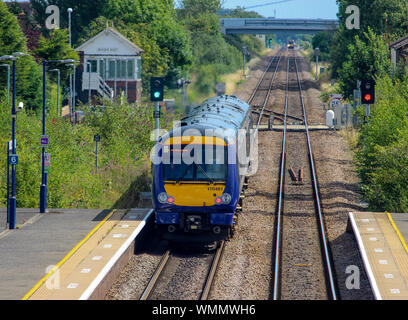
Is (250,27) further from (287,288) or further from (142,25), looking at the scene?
(287,288)

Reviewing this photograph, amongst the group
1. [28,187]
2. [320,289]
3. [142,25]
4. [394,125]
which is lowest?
[320,289]

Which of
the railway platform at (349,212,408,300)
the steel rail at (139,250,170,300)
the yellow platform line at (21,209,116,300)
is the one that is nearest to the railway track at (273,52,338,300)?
the railway platform at (349,212,408,300)

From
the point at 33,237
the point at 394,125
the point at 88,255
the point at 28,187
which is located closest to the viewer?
the point at 88,255

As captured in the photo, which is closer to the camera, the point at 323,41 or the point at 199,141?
the point at 199,141

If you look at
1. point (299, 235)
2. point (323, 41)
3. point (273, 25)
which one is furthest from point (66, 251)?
point (273, 25)

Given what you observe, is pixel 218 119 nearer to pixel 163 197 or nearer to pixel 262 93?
pixel 163 197

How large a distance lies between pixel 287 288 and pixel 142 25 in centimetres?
4839

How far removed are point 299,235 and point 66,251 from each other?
711 cm

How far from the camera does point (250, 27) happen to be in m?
101

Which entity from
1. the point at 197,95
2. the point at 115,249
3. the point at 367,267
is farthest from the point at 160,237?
the point at 197,95

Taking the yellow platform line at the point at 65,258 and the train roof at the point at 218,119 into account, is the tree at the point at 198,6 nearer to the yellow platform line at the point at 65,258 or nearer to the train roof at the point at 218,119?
the train roof at the point at 218,119

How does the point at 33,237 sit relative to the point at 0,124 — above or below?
below

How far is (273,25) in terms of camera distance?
346 feet

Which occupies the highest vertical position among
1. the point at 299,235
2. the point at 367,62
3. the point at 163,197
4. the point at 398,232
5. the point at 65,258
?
the point at 367,62
